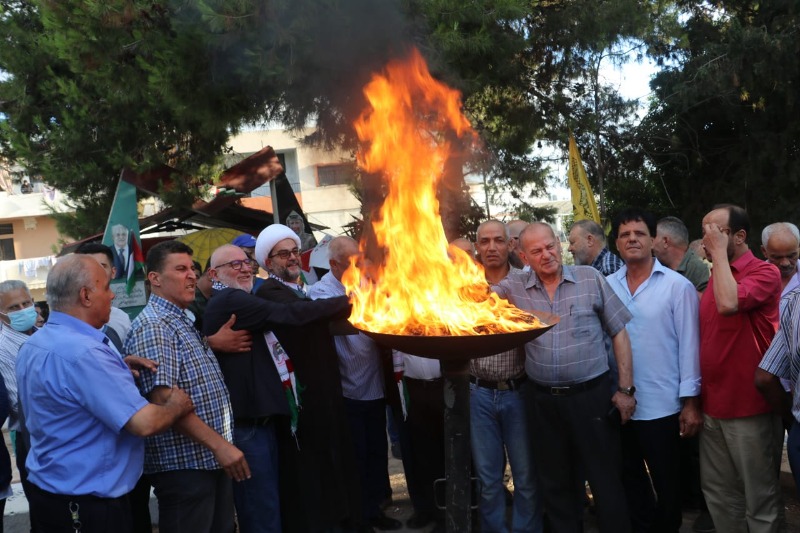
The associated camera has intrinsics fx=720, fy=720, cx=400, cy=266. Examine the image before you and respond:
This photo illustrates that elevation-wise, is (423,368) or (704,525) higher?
(423,368)

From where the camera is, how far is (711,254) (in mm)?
4445

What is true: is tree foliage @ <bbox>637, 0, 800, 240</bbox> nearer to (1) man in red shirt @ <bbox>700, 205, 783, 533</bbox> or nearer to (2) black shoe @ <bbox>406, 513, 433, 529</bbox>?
(1) man in red shirt @ <bbox>700, 205, 783, 533</bbox>

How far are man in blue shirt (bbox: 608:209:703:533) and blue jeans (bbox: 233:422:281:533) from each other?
7.88 ft

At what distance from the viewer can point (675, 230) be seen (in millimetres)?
6281

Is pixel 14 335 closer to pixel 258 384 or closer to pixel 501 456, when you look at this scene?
pixel 258 384

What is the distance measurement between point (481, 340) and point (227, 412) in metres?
1.64

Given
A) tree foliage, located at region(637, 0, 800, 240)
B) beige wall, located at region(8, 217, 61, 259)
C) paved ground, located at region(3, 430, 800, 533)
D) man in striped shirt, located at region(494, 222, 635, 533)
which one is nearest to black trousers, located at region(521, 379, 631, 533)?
man in striped shirt, located at region(494, 222, 635, 533)

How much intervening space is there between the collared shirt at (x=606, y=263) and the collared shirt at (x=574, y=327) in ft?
4.22

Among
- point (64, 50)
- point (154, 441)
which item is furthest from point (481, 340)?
point (64, 50)

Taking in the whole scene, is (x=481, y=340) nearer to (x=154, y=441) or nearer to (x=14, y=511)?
(x=154, y=441)

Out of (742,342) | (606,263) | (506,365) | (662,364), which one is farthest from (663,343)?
(606,263)

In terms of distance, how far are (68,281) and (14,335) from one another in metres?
2.19

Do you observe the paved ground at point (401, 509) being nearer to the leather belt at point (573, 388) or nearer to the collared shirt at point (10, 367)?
the leather belt at point (573, 388)

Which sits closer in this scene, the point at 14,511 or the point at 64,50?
the point at 14,511
